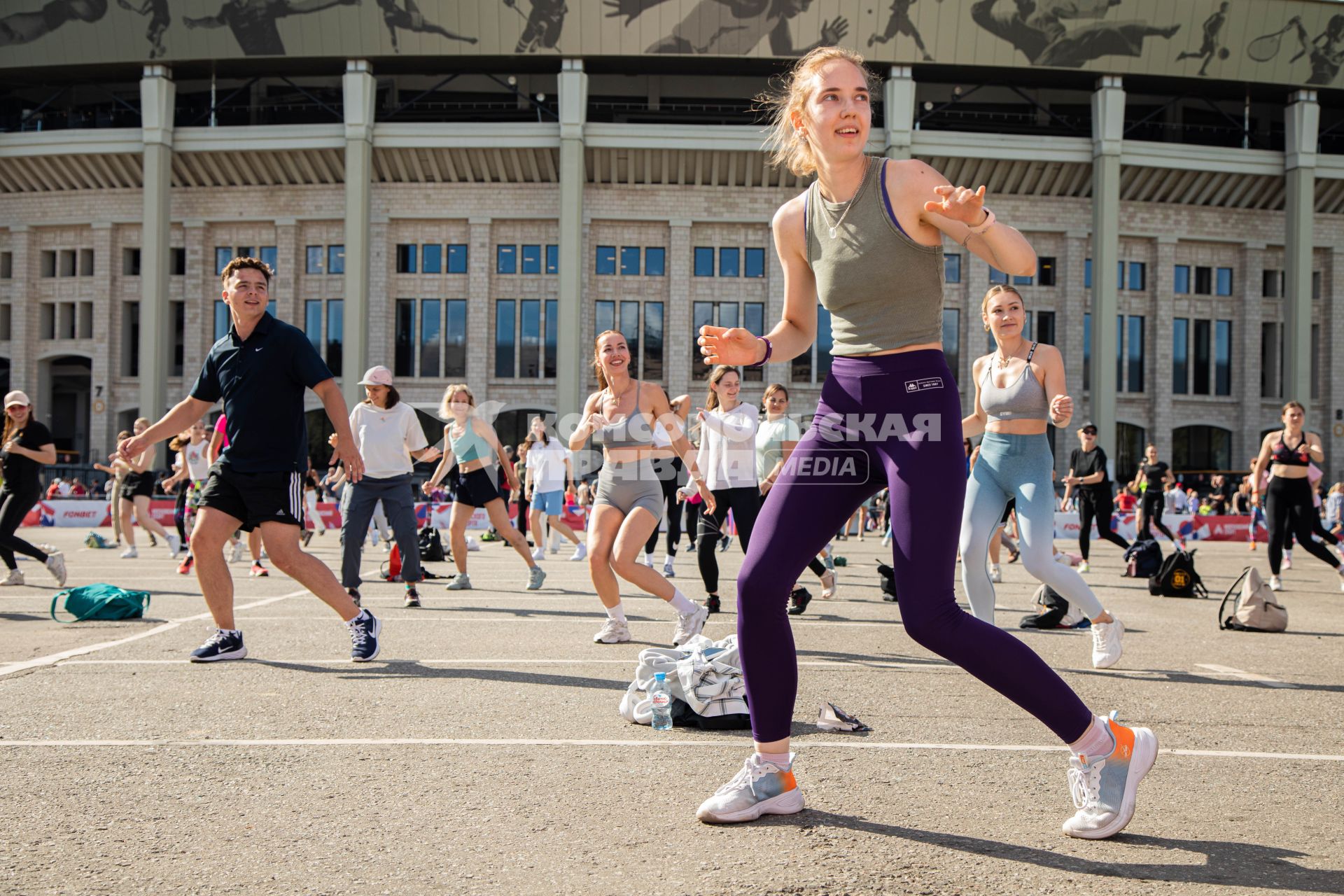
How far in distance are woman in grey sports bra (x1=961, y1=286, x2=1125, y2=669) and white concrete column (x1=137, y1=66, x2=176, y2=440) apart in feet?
136

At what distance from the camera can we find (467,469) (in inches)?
432

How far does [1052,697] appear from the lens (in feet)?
9.73

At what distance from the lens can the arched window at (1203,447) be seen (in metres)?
46.9

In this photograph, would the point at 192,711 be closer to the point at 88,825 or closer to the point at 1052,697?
the point at 88,825

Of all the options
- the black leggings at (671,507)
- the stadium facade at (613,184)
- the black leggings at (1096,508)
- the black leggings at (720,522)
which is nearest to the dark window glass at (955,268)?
the stadium facade at (613,184)

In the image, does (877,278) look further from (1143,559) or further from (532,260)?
(532,260)

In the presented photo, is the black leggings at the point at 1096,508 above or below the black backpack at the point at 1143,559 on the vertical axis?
above

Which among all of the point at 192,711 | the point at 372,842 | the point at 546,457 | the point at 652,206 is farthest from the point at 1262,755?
the point at 652,206

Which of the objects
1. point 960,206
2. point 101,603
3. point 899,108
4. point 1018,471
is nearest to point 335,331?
point 899,108

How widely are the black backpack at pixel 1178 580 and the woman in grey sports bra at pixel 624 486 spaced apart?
615cm

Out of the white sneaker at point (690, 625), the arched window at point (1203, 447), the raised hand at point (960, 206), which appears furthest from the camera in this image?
the arched window at point (1203, 447)

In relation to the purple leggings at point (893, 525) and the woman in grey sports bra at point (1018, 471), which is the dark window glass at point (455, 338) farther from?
the purple leggings at point (893, 525)

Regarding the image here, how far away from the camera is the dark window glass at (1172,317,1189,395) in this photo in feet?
154

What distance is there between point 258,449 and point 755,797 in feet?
13.1
